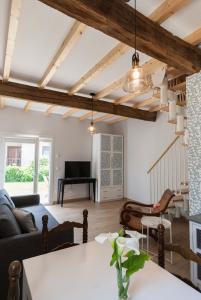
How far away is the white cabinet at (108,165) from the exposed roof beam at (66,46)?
3492 mm

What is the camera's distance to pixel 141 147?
Result: 20.8 ft

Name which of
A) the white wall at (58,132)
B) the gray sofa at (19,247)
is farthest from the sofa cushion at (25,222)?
the white wall at (58,132)

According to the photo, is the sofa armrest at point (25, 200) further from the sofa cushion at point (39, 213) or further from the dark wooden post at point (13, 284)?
the dark wooden post at point (13, 284)

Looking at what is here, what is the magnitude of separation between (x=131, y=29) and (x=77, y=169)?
16.5ft

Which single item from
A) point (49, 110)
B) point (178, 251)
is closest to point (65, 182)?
point (49, 110)

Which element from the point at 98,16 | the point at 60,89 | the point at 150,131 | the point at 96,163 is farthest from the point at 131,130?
the point at 98,16

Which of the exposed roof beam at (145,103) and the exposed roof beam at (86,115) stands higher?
the exposed roof beam at (145,103)

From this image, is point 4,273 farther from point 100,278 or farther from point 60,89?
point 60,89

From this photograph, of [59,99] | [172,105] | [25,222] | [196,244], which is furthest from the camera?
[59,99]

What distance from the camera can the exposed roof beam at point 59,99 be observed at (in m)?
3.76

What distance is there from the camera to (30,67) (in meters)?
3.26

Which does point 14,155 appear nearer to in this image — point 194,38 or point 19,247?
point 19,247

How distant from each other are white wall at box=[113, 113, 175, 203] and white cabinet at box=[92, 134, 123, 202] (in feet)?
0.89

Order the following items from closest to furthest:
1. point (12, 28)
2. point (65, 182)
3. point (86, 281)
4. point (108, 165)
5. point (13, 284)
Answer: point (13, 284)
point (86, 281)
point (12, 28)
point (65, 182)
point (108, 165)
